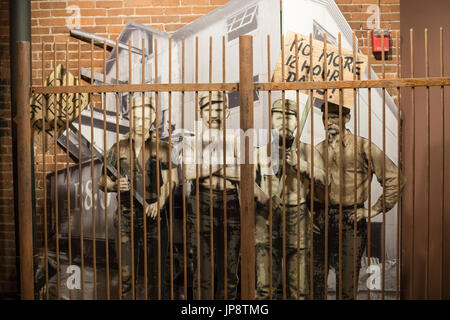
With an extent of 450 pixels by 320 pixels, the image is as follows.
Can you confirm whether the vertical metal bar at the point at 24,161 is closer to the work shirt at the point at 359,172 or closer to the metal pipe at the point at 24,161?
the metal pipe at the point at 24,161

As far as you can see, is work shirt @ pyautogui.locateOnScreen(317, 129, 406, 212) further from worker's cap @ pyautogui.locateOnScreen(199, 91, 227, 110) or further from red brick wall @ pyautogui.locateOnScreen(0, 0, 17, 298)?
red brick wall @ pyautogui.locateOnScreen(0, 0, 17, 298)

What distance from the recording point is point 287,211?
266 cm

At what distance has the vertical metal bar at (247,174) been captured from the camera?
83.5 inches

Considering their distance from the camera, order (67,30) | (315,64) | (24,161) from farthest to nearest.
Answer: (67,30), (315,64), (24,161)

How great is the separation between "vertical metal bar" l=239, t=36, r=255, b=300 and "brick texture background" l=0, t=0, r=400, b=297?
0.92 meters

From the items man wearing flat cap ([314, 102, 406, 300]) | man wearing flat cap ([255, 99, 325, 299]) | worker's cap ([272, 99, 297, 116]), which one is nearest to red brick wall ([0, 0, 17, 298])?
man wearing flat cap ([255, 99, 325, 299])

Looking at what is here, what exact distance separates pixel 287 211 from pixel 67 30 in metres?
2.01

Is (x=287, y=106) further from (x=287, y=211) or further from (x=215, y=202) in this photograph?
(x=215, y=202)

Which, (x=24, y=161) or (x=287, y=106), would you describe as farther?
(x=287, y=106)

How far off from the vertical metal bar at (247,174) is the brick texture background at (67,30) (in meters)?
0.92

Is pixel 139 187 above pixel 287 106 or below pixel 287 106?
below

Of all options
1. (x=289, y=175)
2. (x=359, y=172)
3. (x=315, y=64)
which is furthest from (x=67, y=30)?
(x=359, y=172)

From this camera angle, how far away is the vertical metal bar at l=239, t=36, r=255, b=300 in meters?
2.12
